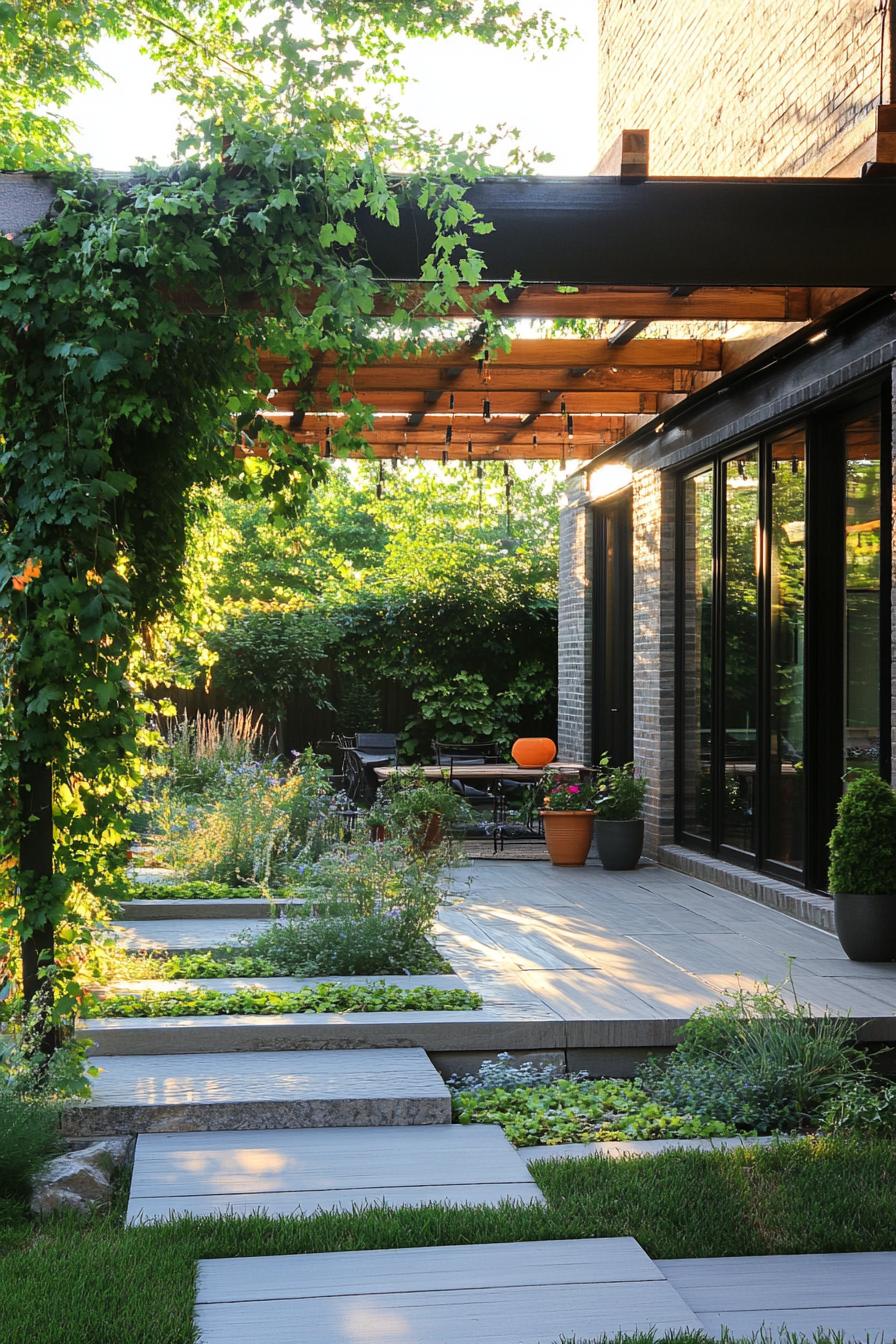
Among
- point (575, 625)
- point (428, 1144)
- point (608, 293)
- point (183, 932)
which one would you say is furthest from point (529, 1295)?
point (575, 625)

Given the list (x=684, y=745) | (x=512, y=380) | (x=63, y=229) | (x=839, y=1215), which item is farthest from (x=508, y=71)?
(x=839, y=1215)

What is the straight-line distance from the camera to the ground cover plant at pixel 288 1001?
4754mm

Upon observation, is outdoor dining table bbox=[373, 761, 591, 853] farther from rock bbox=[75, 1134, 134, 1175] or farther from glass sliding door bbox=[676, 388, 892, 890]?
rock bbox=[75, 1134, 134, 1175]

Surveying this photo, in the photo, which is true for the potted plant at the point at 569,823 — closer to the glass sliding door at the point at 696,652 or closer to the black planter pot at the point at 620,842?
the black planter pot at the point at 620,842

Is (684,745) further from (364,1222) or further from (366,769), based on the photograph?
(364,1222)

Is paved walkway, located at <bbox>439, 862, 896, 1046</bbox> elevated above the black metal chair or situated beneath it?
situated beneath

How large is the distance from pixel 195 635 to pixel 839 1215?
3.40 meters

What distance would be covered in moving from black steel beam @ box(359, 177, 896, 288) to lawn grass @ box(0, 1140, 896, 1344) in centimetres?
289

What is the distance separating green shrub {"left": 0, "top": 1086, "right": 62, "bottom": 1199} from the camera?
343cm

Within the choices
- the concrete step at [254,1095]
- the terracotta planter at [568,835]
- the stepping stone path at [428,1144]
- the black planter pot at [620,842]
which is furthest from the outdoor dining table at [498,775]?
the concrete step at [254,1095]

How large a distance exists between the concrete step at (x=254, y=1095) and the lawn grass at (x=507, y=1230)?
Result: 558mm

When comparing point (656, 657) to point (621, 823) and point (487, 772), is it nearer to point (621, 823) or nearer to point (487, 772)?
point (621, 823)

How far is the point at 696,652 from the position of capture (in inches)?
365

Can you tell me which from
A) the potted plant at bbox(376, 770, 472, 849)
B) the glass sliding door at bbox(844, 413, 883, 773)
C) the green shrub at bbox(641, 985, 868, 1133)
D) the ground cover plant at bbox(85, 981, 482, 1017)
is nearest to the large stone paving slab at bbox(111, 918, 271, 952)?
the ground cover plant at bbox(85, 981, 482, 1017)
